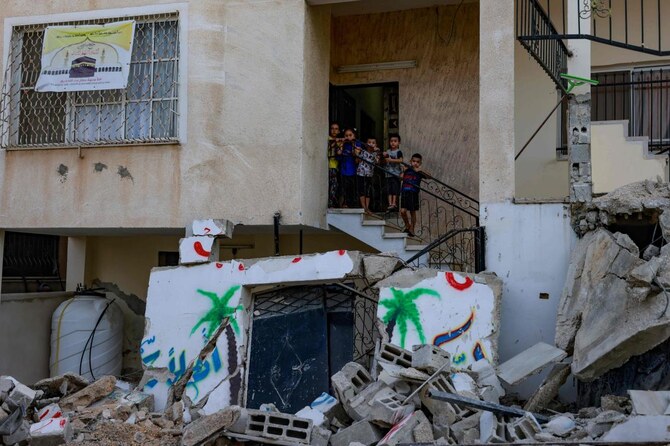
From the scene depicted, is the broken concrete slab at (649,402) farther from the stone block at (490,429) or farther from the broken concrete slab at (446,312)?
the broken concrete slab at (446,312)

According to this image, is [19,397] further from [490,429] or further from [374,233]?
[374,233]

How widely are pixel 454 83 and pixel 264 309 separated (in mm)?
5414

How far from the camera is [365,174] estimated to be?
10.8 meters

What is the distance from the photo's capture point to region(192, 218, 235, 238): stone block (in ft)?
29.1

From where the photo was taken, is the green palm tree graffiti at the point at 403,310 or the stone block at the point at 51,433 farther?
the green palm tree graffiti at the point at 403,310

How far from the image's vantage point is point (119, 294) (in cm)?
1277

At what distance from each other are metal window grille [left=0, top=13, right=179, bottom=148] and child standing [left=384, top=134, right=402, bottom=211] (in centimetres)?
329

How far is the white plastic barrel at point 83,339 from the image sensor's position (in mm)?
11000

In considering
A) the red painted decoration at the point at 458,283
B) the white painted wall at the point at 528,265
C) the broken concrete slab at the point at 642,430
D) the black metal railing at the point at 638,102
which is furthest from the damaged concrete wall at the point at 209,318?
the black metal railing at the point at 638,102

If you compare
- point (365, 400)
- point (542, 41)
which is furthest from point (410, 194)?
point (365, 400)

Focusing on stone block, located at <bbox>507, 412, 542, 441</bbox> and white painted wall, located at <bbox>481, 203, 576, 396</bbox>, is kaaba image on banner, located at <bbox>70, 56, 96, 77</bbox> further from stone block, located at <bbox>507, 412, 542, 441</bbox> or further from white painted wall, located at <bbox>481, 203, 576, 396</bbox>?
stone block, located at <bbox>507, 412, 542, 441</bbox>

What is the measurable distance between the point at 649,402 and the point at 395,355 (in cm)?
250

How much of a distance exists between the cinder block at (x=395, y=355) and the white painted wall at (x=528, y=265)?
1740 millimetres

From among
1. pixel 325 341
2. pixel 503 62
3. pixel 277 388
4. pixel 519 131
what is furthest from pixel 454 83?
pixel 277 388
